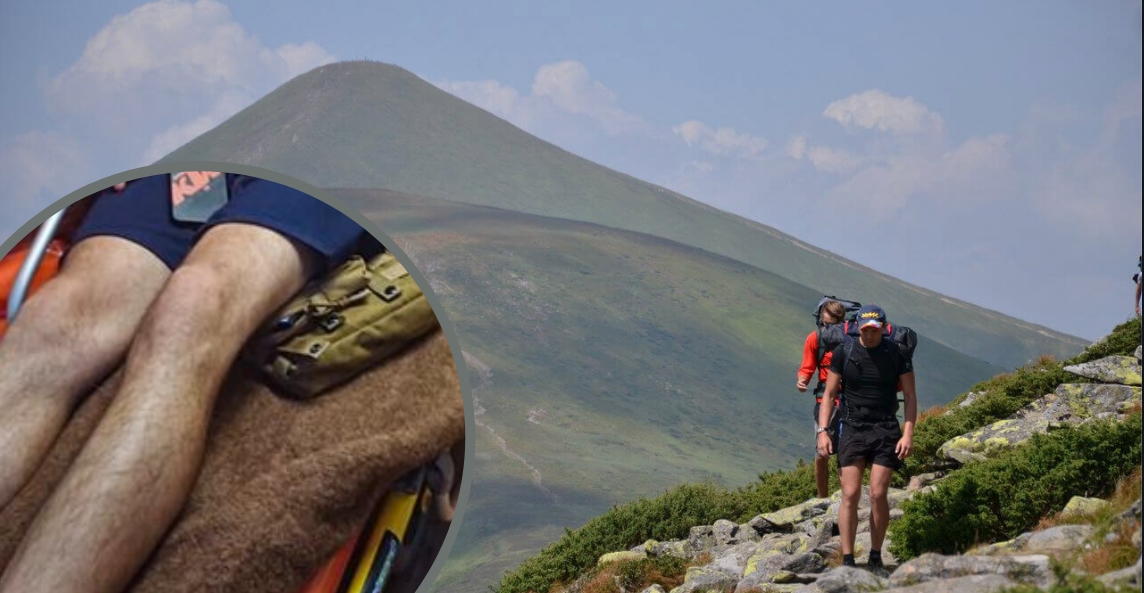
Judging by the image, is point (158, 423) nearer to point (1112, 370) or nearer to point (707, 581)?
point (707, 581)

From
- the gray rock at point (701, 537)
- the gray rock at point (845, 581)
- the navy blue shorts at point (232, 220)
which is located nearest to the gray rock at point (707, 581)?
the gray rock at point (845, 581)

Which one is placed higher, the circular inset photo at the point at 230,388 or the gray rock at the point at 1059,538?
the circular inset photo at the point at 230,388

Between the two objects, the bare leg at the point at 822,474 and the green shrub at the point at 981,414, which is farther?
the green shrub at the point at 981,414

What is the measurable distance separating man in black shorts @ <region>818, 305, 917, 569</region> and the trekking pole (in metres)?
6.01

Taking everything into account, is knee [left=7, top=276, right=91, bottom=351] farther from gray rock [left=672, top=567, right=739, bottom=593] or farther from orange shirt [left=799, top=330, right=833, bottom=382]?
orange shirt [left=799, top=330, right=833, bottom=382]

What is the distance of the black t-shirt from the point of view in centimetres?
955

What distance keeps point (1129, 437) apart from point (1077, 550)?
12.1ft

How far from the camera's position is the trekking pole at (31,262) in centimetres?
580

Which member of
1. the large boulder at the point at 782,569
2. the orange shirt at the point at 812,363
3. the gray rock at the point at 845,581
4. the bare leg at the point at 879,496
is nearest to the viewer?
the gray rock at the point at 845,581

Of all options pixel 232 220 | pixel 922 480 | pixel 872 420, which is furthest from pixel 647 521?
pixel 232 220

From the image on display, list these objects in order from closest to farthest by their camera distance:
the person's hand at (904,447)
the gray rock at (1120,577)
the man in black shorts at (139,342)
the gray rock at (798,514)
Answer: the man in black shorts at (139,342)
the gray rock at (1120,577)
the person's hand at (904,447)
the gray rock at (798,514)

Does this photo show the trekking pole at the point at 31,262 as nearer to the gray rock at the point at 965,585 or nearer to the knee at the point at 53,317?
the knee at the point at 53,317

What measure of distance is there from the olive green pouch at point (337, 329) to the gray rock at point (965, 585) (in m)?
3.86

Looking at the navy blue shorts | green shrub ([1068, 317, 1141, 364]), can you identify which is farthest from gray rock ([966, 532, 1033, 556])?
green shrub ([1068, 317, 1141, 364])
